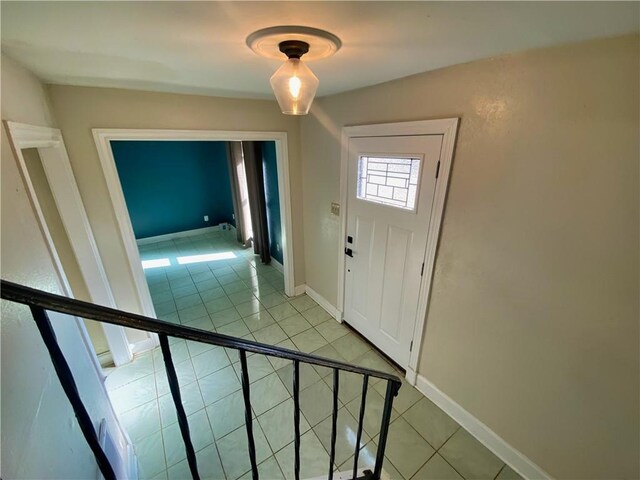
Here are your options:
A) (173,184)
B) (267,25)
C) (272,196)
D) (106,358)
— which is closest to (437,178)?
(267,25)

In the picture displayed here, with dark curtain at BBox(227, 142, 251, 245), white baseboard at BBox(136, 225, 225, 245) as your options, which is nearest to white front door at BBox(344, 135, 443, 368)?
dark curtain at BBox(227, 142, 251, 245)

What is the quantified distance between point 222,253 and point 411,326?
3773mm

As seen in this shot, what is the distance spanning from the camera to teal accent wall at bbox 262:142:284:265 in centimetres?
375

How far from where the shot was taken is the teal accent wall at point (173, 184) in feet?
16.2

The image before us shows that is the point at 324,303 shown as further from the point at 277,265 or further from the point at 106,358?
the point at 106,358

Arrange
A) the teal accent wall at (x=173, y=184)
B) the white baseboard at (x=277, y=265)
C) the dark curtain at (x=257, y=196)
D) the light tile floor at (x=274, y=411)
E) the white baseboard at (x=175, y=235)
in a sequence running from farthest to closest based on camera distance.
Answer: the white baseboard at (x=175, y=235) < the teal accent wall at (x=173, y=184) < the white baseboard at (x=277, y=265) < the dark curtain at (x=257, y=196) < the light tile floor at (x=274, y=411)

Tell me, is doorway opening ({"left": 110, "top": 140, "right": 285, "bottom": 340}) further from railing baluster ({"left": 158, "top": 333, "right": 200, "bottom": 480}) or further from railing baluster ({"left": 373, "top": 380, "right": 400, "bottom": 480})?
railing baluster ({"left": 158, "top": 333, "right": 200, "bottom": 480})

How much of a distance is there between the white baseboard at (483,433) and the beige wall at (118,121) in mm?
2722

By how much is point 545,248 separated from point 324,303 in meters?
2.32

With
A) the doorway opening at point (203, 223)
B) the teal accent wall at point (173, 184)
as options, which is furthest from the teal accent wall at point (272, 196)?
the teal accent wall at point (173, 184)

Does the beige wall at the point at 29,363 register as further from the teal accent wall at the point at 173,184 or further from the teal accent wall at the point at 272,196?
the teal accent wall at the point at 173,184

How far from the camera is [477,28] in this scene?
3.19 ft

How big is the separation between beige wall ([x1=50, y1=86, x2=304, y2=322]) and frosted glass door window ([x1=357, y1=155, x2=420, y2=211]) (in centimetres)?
113

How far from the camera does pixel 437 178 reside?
1722 millimetres
